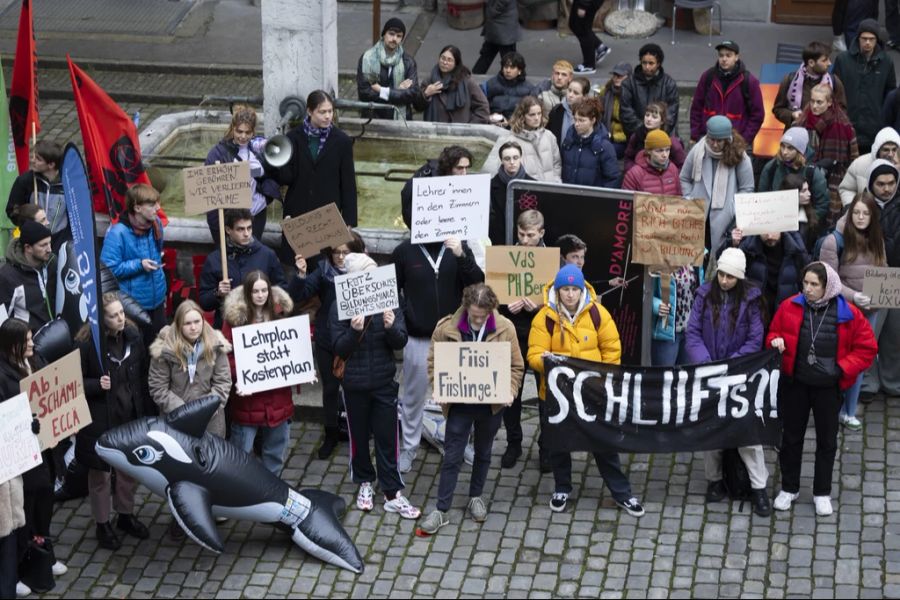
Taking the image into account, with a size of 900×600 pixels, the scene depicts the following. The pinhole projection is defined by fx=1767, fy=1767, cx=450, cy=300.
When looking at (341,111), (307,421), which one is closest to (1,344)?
(307,421)

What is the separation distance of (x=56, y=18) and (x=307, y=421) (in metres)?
10.4

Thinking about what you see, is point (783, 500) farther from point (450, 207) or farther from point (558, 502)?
point (450, 207)

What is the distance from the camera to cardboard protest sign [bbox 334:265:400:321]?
1098 cm

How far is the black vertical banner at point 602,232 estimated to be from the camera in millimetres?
12422

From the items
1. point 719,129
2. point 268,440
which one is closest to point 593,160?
point 719,129

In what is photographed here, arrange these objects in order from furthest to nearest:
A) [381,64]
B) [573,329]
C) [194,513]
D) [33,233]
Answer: [381,64] < [33,233] < [573,329] < [194,513]

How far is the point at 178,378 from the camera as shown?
426 inches

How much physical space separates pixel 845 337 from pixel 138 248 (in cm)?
480

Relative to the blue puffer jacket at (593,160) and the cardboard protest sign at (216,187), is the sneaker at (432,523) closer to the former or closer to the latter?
the cardboard protest sign at (216,187)

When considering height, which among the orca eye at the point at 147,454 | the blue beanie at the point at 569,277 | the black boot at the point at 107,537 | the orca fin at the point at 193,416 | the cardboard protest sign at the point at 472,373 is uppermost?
the blue beanie at the point at 569,277

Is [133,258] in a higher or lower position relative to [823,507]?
higher

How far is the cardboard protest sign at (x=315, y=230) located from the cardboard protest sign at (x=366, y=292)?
0.69 m

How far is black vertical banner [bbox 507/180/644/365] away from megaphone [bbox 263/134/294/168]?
174cm

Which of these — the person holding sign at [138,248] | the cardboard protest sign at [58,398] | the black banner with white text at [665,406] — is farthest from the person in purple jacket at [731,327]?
the cardboard protest sign at [58,398]
